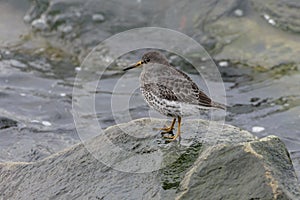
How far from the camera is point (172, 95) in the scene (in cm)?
614

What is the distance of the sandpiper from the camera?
6.11 m

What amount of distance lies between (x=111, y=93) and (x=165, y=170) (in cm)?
558

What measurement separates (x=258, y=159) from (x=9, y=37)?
9.42 m

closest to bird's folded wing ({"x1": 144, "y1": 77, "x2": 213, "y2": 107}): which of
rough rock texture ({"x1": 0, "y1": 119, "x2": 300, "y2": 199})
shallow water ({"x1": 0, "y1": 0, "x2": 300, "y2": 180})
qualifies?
rough rock texture ({"x1": 0, "y1": 119, "x2": 300, "y2": 199})

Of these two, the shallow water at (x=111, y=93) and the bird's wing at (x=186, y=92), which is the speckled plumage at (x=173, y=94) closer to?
the bird's wing at (x=186, y=92)

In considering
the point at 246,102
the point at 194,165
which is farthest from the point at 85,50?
the point at 194,165

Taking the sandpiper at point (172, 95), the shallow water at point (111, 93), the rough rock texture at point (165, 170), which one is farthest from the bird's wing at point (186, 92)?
the shallow water at point (111, 93)

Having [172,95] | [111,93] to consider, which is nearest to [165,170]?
[172,95]

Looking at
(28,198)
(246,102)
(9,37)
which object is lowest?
(9,37)

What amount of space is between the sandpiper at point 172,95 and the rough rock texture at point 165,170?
0.25 metres

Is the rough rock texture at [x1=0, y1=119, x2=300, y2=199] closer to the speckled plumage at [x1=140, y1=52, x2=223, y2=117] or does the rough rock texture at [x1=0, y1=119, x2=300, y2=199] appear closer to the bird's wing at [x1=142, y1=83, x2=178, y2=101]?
the speckled plumage at [x1=140, y1=52, x2=223, y2=117]

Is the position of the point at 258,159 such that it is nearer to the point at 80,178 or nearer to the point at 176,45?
the point at 80,178

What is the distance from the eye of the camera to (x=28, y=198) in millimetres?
5680

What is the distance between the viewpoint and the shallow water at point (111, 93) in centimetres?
885
